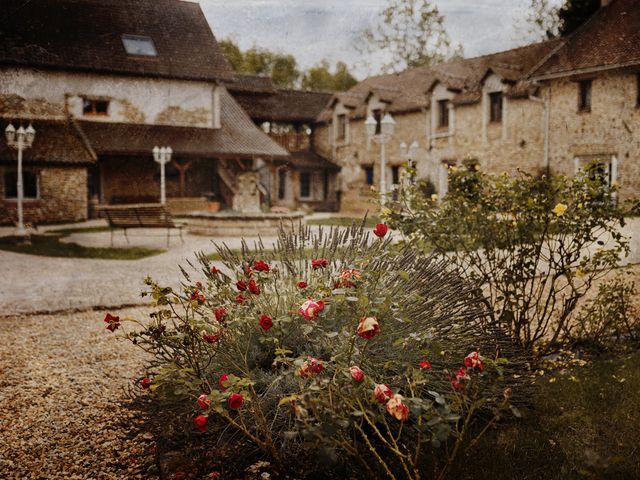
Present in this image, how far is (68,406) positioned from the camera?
3168 mm

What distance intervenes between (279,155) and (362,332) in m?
18.6

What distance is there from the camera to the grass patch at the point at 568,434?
2.31 meters

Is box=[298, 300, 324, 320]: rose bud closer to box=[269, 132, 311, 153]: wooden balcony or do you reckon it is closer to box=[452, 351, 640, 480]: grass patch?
box=[452, 351, 640, 480]: grass patch

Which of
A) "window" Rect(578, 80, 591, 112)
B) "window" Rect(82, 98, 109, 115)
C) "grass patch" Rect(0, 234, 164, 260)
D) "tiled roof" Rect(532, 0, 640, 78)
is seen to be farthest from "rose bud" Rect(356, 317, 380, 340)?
"window" Rect(82, 98, 109, 115)

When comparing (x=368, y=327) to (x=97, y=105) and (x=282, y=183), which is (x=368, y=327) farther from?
(x=282, y=183)

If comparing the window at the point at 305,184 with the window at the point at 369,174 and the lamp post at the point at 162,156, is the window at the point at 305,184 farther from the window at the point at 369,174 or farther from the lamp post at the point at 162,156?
the lamp post at the point at 162,156

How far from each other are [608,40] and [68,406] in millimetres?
8325

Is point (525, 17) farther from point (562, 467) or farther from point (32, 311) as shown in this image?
point (32, 311)

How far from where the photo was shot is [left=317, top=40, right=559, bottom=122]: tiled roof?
1556 cm

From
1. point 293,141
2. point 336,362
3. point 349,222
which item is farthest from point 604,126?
point 293,141

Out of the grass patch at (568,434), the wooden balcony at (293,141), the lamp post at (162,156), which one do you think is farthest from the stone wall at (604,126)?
the wooden balcony at (293,141)

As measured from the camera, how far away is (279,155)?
20000 millimetres

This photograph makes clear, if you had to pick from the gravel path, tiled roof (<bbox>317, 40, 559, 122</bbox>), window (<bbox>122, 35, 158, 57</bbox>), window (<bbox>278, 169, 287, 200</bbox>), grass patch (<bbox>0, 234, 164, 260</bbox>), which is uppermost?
tiled roof (<bbox>317, 40, 559, 122</bbox>)

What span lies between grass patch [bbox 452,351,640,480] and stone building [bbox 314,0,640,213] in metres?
1.41
